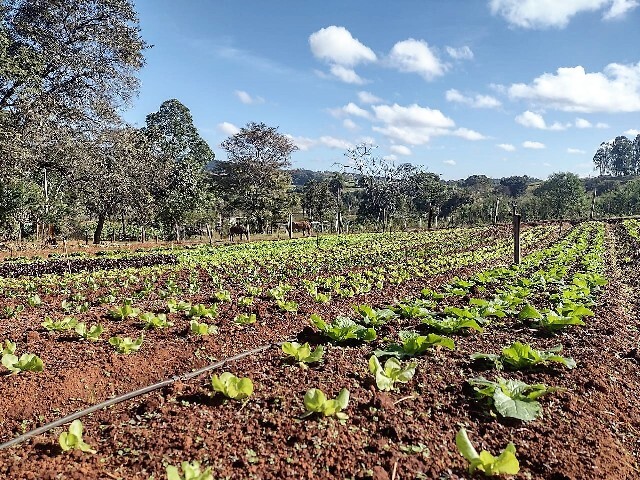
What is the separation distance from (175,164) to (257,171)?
6103 millimetres

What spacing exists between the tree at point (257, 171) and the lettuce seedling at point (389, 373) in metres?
29.8

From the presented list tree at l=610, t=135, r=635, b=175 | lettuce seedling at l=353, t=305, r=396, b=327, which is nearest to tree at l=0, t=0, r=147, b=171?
lettuce seedling at l=353, t=305, r=396, b=327

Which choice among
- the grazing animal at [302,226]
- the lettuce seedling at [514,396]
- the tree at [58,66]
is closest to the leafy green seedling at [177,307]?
the lettuce seedling at [514,396]

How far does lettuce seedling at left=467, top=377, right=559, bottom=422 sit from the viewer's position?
3180 millimetres

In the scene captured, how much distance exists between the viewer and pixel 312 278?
11.1m

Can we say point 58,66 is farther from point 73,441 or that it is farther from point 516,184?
point 516,184

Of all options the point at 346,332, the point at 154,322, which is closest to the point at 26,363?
the point at 154,322

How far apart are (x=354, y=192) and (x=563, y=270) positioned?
9050 cm

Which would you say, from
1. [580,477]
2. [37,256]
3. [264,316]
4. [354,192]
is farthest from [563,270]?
[354,192]

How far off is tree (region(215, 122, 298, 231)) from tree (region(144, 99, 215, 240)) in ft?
8.73

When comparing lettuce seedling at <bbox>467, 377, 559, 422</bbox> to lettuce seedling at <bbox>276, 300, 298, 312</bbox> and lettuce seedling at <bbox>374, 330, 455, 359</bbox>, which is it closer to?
lettuce seedling at <bbox>374, 330, 455, 359</bbox>

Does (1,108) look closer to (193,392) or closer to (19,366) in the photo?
(19,366)

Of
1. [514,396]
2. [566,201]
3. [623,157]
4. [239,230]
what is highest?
[623,157]

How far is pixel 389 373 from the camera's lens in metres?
3.74
